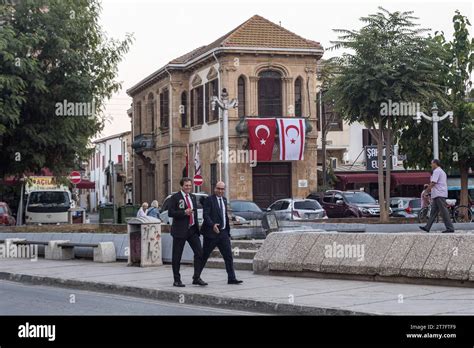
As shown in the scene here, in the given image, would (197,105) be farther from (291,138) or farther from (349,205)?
(349,205)

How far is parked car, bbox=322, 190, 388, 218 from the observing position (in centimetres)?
4150

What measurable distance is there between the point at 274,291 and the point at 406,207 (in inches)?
1005

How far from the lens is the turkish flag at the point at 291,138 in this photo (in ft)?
166

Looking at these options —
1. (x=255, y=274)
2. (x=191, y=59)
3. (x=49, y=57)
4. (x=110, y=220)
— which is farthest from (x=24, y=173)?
(x=191, y=59)

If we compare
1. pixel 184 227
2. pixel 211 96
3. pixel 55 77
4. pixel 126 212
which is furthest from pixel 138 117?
pixel 184 227

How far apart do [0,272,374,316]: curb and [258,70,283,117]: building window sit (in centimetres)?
3327

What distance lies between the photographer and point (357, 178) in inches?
2368

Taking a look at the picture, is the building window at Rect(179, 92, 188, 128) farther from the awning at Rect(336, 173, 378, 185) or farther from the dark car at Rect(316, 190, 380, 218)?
the dark car at Rect(316, 190, 380, 218)

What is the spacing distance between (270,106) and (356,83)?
2138 centimetres

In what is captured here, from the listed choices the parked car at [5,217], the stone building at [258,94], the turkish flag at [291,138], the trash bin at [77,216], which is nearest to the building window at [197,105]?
the stone building at [258,94]

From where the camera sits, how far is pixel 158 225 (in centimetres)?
2083

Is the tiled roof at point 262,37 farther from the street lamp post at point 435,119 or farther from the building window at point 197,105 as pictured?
the street lamp post at point 435,119

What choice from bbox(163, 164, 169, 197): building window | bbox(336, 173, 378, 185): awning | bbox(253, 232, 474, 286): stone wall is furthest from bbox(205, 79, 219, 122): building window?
bbox(253, 232, 474, 286): stone wall

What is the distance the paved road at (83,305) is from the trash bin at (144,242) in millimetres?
3718
